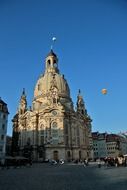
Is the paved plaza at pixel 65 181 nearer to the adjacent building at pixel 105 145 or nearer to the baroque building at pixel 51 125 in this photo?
the baroque building at pixel 51 125

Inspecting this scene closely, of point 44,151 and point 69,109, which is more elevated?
point 69,109

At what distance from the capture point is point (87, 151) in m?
89.3

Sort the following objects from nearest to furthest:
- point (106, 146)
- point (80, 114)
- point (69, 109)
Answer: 1. point (69, 109)
2. point (80, 114)
3. point (106, 146)

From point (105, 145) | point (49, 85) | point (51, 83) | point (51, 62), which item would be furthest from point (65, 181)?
point (105, 145)

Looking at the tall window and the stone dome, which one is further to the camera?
the stone dome

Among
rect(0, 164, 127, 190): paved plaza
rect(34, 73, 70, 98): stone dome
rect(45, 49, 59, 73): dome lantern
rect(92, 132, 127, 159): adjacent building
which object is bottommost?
rect(0, 164, 127, 190): paved plaza

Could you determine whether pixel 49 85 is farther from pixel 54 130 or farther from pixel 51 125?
pixel 54 130

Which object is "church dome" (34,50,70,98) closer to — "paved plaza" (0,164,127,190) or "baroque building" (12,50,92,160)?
"baroque building" (12,50,92,160)

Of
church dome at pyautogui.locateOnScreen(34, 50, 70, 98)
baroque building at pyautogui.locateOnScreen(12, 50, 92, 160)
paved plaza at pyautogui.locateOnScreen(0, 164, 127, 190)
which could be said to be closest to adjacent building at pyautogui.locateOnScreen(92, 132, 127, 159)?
baroque building at pyautogui.locateOnScreen(12, 50, 92, 160)

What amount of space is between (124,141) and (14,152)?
241 feet

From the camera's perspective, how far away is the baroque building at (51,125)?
79.8 meters

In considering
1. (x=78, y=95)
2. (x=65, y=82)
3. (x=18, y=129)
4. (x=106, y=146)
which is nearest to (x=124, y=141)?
(x=106, y=146)

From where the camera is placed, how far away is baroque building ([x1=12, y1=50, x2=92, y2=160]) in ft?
262

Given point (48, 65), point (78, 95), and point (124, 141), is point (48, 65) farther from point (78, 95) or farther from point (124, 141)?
point (124, 141)
